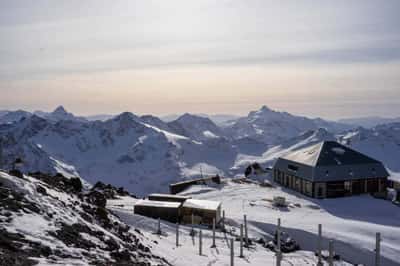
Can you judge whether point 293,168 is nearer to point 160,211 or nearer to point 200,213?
point 200,213

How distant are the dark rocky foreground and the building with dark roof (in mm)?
30303

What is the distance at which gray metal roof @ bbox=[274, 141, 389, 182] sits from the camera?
45500 mm

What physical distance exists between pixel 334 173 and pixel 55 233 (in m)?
37.5

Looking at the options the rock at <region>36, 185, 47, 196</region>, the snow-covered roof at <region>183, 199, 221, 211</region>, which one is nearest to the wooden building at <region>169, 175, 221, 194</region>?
the snow-covered roof at <region>183, 199, 221, 211</region>

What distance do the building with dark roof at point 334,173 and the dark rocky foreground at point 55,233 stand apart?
30.3 m

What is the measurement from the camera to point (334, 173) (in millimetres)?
45656

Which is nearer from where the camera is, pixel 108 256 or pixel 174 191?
pixel 108 256

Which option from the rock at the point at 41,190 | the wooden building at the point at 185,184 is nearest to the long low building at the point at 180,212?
the rock at the point at 41,190

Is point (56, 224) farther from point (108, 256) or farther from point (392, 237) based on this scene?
point (392, 237)

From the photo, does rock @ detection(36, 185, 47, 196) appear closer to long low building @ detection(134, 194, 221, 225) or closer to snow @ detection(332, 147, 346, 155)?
long low building @ detection(134, 194, 221, 225)

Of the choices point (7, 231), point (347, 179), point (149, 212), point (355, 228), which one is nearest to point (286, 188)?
point (347, 179)

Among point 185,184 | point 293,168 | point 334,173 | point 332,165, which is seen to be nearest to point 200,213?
point 185,184

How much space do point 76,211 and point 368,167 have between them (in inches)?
1529

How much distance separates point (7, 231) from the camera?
1301 cm
